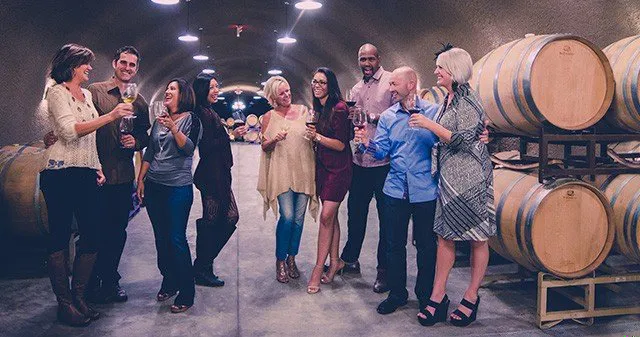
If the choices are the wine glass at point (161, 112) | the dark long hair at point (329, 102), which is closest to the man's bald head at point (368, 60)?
the dark long hair at point (329, 102)

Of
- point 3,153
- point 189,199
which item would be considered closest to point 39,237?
point 3,153

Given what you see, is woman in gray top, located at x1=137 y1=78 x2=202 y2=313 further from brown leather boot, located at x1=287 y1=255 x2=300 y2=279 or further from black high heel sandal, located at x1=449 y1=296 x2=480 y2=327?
black high heel sandal, located at x1=449 y1=296 x2=480 y2=327

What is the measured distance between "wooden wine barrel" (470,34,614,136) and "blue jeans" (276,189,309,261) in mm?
1588

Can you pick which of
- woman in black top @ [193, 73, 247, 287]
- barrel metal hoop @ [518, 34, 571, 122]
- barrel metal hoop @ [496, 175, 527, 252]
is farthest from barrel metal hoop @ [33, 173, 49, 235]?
barrel metal hoop @ [518, 34, 571, 122]

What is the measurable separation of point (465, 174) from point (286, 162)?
1370 millimetres

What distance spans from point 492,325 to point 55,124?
9.28ft

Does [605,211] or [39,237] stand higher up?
[605,211]

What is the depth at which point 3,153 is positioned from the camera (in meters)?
5.05

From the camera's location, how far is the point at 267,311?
3994mm

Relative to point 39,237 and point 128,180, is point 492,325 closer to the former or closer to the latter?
point 128,180

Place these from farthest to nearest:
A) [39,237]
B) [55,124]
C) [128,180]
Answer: [39,237]
[128,180]
[55,124]

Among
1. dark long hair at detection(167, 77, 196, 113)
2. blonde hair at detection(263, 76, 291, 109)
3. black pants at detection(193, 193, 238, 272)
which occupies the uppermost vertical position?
blonde hair at detection(263, 76, 291, 109)

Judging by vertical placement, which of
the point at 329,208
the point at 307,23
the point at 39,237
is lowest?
the point at 39,237

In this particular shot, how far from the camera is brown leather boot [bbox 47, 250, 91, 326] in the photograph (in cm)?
360
